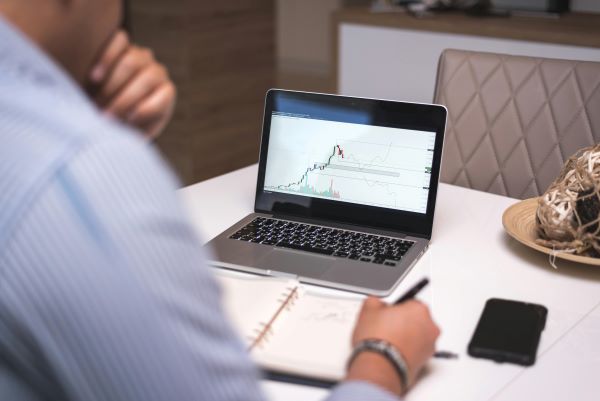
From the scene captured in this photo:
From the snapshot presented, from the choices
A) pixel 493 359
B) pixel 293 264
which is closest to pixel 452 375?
pixel 493 359

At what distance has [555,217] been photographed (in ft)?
4.10

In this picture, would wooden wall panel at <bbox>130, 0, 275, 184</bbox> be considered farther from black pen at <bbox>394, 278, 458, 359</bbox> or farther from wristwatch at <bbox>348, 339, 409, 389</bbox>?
wristwatch at <bbox>348, 339, 409, 389</bbox>

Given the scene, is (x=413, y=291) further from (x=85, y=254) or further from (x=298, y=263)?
(x=85, y=254)

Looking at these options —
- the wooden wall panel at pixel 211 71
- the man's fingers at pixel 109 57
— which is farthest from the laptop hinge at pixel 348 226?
the wooden wall panel at pixel 211 71

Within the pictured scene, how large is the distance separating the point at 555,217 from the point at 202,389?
0.85 metres

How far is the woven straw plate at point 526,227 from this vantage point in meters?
1.20

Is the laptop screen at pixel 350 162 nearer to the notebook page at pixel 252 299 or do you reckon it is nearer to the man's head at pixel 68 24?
the notebook page at pixel 252 299

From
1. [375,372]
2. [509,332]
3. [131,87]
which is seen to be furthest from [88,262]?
[509,332]

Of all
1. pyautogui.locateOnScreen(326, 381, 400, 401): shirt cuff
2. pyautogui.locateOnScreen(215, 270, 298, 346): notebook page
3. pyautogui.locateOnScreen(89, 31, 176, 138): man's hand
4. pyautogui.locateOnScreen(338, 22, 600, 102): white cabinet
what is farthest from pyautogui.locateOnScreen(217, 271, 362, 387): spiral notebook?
pyautogui.locateOnScreen(338, 22, 600, 102): white cabinet

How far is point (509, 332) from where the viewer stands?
103 cm

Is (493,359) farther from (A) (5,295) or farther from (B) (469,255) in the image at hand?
(A) (5,295)

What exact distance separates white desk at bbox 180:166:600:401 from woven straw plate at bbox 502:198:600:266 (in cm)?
3

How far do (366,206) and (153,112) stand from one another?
26.5 inches

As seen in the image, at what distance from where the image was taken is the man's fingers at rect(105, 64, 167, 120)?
741 millimetres
